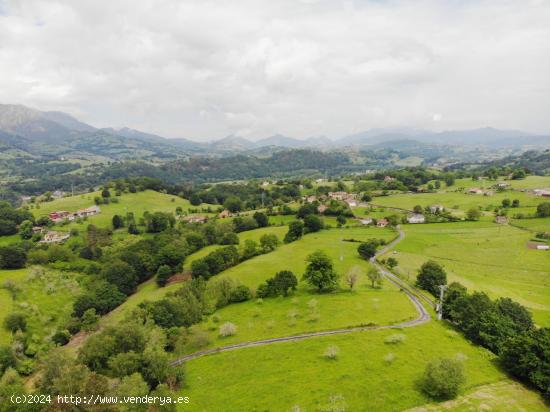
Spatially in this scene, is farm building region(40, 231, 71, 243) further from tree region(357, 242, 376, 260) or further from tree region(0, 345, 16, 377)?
tree region(357, 242, 376, 260)

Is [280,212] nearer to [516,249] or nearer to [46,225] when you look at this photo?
[516,249]

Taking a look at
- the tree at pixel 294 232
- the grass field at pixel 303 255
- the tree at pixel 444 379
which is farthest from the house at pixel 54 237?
the tree at pixel 444 379

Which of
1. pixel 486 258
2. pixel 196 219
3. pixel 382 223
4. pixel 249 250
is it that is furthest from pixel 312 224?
pixel 196 219

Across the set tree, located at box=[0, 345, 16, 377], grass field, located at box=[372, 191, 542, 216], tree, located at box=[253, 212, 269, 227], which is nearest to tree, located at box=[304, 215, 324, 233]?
tree, located at box=[253, 212, 269, 227]

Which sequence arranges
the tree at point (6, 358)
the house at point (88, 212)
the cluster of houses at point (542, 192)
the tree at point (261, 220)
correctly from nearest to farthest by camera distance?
1. the tree at point (6, 358)
2. the tree at point (261, 220)
3. the cluster of houses at point (542, 192)
4. the house at point (88, 212)

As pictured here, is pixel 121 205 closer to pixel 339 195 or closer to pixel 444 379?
pixel 339 195

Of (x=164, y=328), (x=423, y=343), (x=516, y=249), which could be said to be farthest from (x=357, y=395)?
(x=516, y=249)

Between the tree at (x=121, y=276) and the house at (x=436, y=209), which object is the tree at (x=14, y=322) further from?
the house at (x=436, y=209)
